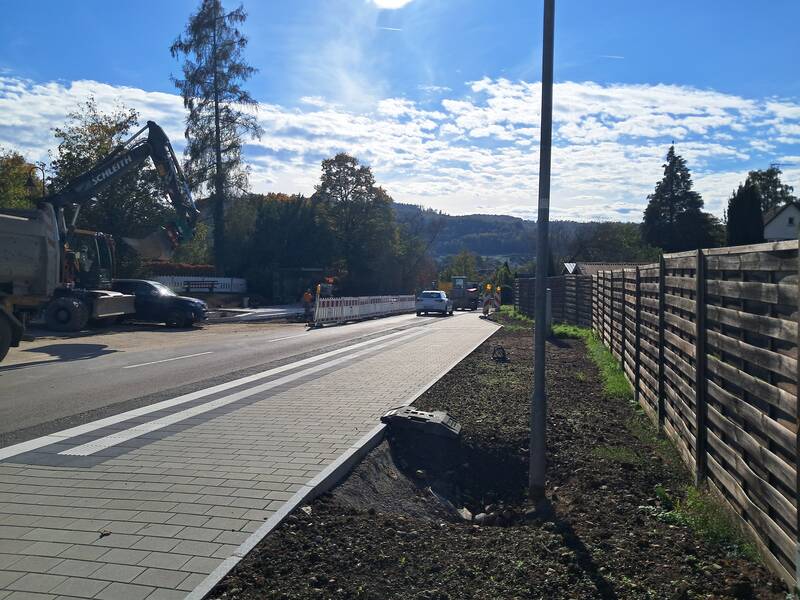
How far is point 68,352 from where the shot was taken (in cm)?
1750

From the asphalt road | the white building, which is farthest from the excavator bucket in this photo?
the white building

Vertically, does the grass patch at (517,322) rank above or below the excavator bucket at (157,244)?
below

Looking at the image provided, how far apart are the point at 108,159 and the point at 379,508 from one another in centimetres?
2196

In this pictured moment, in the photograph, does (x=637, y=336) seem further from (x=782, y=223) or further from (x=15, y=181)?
(x=782, y=223)

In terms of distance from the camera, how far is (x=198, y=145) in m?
46.4

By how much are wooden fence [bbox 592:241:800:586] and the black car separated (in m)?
20.8

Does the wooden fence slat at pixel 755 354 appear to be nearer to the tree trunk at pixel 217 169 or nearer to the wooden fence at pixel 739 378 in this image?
the wooden fence at pixel 739 378

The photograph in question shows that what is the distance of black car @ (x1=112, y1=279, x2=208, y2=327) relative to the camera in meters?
25.8

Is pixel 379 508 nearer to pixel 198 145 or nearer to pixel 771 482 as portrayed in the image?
pixel 771 482

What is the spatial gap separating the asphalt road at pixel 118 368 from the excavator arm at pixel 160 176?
4458 mm

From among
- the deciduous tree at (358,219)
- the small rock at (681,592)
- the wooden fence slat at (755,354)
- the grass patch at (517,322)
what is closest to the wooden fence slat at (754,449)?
the wooden fence slat at (755,354)

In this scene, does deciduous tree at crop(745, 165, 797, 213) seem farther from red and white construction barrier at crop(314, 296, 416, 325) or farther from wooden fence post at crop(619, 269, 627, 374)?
wooden fence post at crop(619, 269, 627, 374)

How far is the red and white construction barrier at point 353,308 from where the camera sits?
103 feet

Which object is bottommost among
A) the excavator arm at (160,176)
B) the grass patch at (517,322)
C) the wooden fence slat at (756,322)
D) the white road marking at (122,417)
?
the grass patch at (517,322)
